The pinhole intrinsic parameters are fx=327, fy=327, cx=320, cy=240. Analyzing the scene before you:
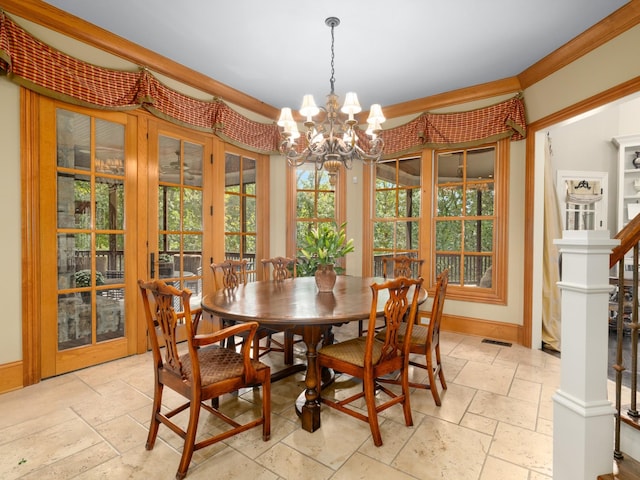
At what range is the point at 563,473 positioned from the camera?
4.31 ft

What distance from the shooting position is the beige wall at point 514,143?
2.45 meters

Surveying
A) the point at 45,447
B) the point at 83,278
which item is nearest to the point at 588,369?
the point at 45,447

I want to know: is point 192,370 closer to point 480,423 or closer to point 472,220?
point 480,423

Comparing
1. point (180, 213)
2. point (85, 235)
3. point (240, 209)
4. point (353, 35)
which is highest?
point (353, 35)

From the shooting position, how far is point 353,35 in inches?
110

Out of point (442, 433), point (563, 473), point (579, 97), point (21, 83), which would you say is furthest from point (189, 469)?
point (579, 97)

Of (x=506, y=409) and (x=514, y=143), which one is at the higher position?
(x=514, y=143)

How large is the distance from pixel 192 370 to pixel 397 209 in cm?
353

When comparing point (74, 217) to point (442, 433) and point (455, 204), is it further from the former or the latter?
point (455, 204)

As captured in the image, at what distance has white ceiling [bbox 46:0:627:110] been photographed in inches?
97.2

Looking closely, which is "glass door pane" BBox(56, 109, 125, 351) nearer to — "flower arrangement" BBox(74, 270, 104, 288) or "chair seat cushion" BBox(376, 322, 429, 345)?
"flower arrangement" BBox(74, 270, 104, 288)

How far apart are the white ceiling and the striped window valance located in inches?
13.6

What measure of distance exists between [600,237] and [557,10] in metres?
2.24

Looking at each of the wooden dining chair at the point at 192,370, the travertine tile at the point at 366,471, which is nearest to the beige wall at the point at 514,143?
the wooden dining chair at the point at 192,370
